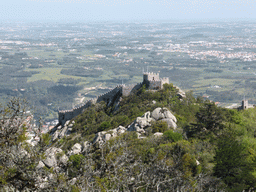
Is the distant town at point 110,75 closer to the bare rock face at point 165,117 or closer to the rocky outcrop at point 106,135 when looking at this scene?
the rocky outcrop at point 106,135

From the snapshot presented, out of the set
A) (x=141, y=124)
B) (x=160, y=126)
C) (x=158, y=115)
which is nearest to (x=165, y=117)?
(x=158, y=115)

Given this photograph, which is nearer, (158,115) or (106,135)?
(106,135)

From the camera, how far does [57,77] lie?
14725cm

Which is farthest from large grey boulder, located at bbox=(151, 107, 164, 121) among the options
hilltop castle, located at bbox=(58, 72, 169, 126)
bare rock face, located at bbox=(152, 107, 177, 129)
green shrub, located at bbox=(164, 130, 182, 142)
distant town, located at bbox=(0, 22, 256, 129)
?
distant town, located at bbox=(0, 22, 256, 129)

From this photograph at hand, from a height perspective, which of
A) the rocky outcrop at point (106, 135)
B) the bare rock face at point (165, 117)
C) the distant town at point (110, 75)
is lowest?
the distant town at point (110, 75)

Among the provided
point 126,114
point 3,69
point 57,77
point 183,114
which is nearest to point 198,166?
point 183,114

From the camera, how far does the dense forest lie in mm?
10047

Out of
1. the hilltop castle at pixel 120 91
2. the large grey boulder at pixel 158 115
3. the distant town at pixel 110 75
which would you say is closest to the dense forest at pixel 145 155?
the hilltop castle at pixel 120 91

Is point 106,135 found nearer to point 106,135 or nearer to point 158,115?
point 106,135

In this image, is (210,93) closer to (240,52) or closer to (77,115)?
(77,115)

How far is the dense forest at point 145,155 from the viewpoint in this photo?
10047 millimetres

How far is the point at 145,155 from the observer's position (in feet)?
57.4

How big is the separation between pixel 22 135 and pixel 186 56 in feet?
628

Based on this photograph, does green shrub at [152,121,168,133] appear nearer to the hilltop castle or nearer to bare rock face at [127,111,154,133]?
bare rock face at [127,111,154,133]
